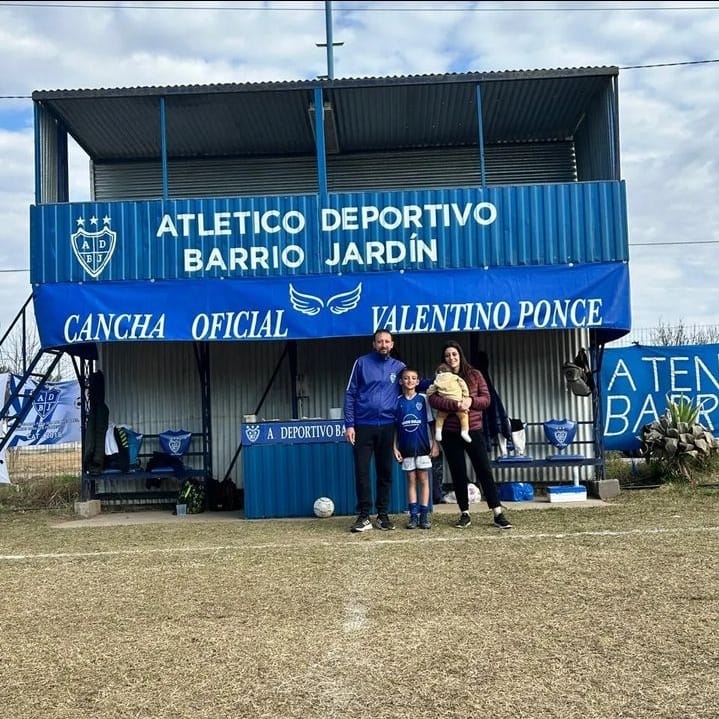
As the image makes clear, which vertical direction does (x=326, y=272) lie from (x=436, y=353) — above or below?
above

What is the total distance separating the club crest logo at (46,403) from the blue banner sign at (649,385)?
26.7ft

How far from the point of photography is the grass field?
12.1 ft

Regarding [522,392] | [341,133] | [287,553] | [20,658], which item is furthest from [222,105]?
[20,658]

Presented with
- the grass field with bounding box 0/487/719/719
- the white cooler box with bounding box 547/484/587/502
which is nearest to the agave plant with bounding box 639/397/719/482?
the white cooler box with bounding box 547/484/587/502

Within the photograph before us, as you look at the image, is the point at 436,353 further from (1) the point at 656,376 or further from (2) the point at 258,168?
(2) the point at 258,168

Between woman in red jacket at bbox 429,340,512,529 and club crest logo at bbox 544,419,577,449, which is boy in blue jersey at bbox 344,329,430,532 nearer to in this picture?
woman in red jacket at bbox 429,340,512,529

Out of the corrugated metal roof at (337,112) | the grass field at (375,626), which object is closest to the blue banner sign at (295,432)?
the grass field at (375,626)

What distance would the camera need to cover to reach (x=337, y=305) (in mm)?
10195

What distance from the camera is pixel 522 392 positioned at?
1216 cm

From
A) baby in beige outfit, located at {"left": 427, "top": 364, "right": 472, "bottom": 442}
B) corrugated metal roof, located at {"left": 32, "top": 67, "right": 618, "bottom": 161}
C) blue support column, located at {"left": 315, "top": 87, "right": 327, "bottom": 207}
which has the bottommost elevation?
baby in beige outfit, located at {"left": 427, "top": 364, "right": 472, "bottom": 442}

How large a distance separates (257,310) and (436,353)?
3225mm

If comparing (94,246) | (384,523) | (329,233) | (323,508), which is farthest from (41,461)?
(384,523)

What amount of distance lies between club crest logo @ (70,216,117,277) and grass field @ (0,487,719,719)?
3.80 metres

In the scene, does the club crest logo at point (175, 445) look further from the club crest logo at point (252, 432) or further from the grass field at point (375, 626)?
the grass field at point (375, 626)
